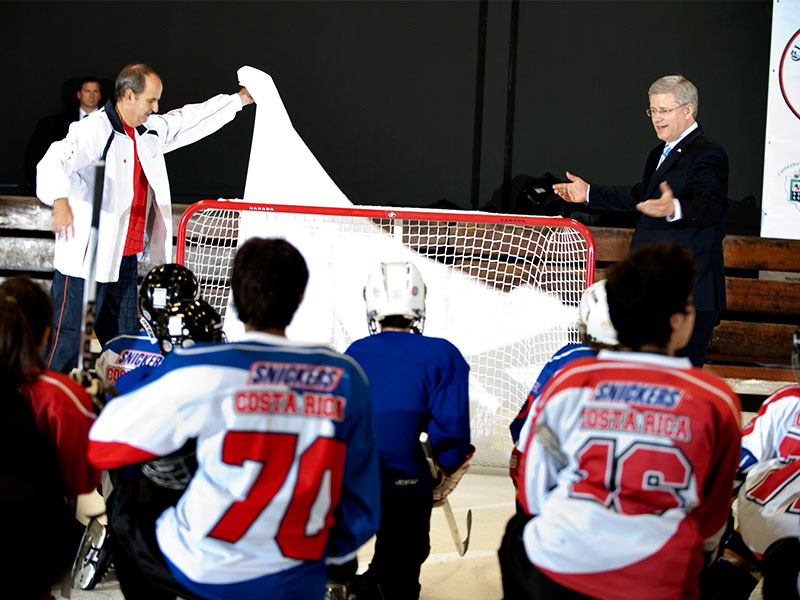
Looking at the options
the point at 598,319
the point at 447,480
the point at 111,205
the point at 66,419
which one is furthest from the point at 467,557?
the point at 111,205

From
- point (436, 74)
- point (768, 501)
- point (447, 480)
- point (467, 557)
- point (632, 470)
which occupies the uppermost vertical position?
point (436, 74)

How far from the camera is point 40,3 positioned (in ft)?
18.0

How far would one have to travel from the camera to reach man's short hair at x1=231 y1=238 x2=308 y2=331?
1.51 metres

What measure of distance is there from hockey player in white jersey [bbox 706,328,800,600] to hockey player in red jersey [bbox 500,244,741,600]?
424 millimetres

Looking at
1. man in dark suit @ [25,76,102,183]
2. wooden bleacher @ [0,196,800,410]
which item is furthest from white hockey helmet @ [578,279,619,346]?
man in dark suit @ [25,76,102,183]

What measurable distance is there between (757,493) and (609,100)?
4.10m

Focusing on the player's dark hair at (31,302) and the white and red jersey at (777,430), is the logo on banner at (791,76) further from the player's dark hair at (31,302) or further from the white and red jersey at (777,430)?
the player's dark hair at (31,302)

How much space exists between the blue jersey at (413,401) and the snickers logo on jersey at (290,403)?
671mm

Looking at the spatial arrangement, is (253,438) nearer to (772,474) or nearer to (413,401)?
(413,401)

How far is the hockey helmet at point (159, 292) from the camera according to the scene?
2.19m

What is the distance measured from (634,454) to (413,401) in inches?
33.3

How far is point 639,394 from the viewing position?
4.66 ft

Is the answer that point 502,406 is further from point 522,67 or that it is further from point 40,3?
point 40,3

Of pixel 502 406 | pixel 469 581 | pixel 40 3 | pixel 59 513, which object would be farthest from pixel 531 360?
pixel 40 3
